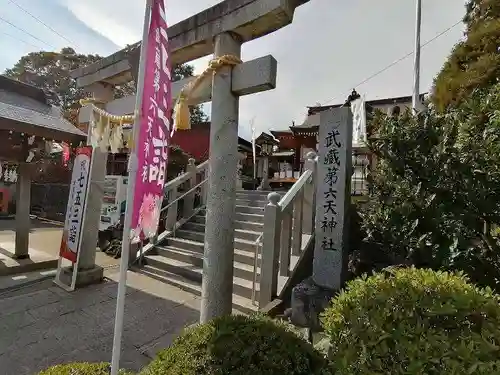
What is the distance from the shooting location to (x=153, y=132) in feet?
7.88

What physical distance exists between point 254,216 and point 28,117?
5701 millimetres

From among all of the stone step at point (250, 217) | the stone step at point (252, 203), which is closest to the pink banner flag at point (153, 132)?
the stone step at point (250, 217)

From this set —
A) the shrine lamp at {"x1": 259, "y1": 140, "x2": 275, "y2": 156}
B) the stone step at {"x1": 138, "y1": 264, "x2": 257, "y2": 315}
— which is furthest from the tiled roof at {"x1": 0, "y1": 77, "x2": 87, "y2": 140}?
the shrine lamp at {"x1": 259, "y1": 140, "x2": 275, "y2": 156}

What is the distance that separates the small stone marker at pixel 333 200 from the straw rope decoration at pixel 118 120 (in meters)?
2.01

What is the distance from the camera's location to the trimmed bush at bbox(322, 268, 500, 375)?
58.6 inches

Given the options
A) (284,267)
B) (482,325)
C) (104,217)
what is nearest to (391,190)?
(284,267)

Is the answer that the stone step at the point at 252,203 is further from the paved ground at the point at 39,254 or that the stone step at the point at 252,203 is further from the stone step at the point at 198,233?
the paved ground at the point at 39,254

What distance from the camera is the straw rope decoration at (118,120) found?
3.73 meters

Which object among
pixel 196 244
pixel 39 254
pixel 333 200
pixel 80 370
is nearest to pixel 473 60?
pixel 333 200

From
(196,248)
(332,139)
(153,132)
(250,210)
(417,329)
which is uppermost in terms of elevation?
(332,139)

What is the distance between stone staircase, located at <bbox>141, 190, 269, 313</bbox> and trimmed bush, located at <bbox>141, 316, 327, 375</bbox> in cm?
272

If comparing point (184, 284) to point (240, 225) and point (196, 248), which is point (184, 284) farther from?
point (240, 225)

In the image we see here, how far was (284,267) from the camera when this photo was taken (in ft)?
17.1

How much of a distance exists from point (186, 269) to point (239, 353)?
4.43 meters
